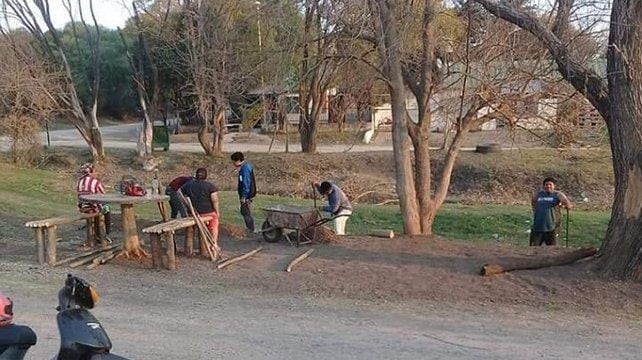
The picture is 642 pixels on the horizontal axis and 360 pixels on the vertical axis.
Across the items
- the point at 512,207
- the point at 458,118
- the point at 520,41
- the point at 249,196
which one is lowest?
the point at 512,207

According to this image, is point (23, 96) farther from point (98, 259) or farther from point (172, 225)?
point (172, 225)

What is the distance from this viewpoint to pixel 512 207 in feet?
80.2

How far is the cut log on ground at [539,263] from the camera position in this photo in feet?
31.6

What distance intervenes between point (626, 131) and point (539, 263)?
2053mm

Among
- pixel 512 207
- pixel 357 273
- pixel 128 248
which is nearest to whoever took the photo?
pixel 357 273

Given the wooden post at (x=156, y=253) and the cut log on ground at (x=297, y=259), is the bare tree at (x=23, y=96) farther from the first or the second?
the cut log on ground at (x=297, y=259)

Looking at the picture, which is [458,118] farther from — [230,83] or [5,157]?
[5,157]

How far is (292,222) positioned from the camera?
1234cm

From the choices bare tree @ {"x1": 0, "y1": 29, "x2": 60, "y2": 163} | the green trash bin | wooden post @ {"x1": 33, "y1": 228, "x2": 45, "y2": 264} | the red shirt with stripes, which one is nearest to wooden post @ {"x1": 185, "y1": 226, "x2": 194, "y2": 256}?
the red shirt with stripes

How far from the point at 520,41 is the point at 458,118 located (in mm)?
2194

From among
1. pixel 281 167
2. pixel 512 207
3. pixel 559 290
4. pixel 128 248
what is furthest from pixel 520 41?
pixel 281 167

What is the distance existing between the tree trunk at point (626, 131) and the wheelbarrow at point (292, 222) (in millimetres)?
4881

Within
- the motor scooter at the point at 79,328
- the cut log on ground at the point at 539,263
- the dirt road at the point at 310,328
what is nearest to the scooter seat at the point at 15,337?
the motor scooter at the point at 79,328

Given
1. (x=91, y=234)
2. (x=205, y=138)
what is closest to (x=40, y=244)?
(x=91, y=234)
